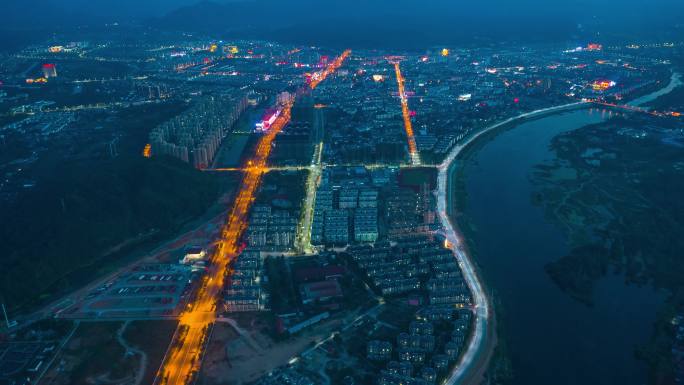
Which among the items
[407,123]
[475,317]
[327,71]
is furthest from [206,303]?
[327,71]

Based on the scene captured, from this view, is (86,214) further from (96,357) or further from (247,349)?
(247,349)

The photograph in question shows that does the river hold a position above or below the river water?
above

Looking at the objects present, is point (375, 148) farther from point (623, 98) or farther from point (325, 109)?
point (623, 98)

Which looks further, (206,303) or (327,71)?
(327,71)

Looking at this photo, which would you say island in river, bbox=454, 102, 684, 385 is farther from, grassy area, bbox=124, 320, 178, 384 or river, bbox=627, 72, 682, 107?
grassy area, bbox=124, 320, 178, 384

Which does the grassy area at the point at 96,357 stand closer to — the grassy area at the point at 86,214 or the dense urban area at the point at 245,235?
the dense urban area at the point at 245,235

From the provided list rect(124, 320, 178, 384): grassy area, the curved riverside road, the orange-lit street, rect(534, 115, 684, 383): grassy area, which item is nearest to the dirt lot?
the orange-lit street

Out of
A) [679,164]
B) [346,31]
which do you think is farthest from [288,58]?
[679,164]
